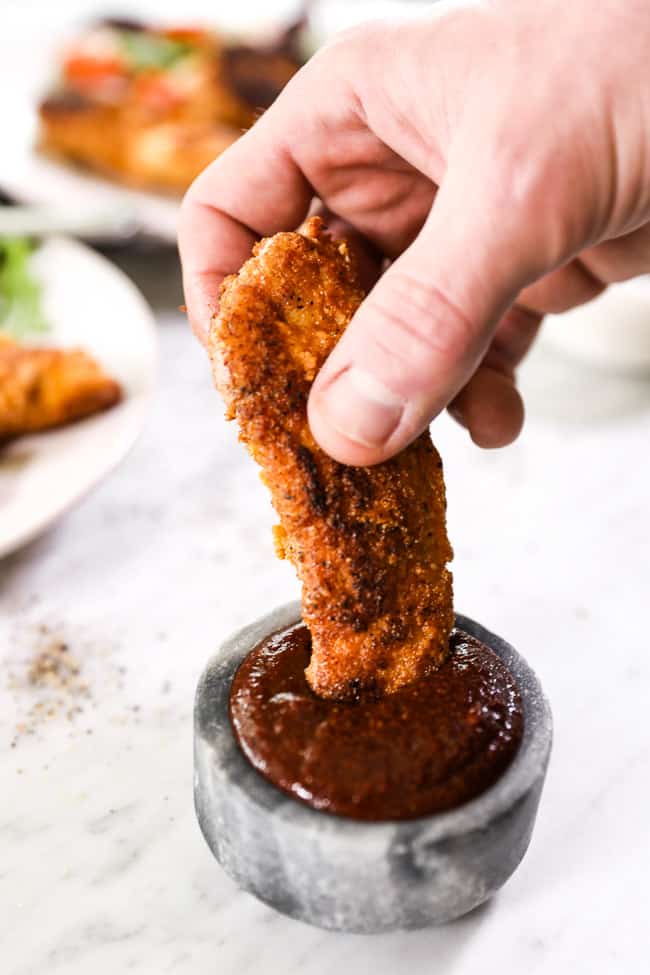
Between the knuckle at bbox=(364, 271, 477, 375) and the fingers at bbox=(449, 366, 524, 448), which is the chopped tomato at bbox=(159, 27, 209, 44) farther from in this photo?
the knuckle at bbox=(364, 271, 477, 375)

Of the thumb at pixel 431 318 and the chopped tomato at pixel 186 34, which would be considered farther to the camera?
the chopped tomato at pixel 186 34

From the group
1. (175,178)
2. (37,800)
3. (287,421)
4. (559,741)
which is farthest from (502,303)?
(175,178)

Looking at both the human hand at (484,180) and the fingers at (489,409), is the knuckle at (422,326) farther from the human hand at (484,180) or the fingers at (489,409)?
the fingers at (489,409)

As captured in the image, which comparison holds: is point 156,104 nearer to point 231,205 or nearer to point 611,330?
point 611,330

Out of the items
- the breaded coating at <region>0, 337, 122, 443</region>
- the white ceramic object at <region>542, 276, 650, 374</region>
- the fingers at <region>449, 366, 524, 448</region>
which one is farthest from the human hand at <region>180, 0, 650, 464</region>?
the white ceramic object at <region>542, 276, 650, 374</region>

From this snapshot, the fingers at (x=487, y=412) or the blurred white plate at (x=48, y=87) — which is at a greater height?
the fingers at (x=487, y=412)

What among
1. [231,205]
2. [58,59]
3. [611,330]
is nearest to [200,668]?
[231,205]

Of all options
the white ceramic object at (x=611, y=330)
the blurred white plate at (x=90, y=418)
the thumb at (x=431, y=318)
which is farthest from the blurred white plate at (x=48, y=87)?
the thumb at (x=431, y=318)
